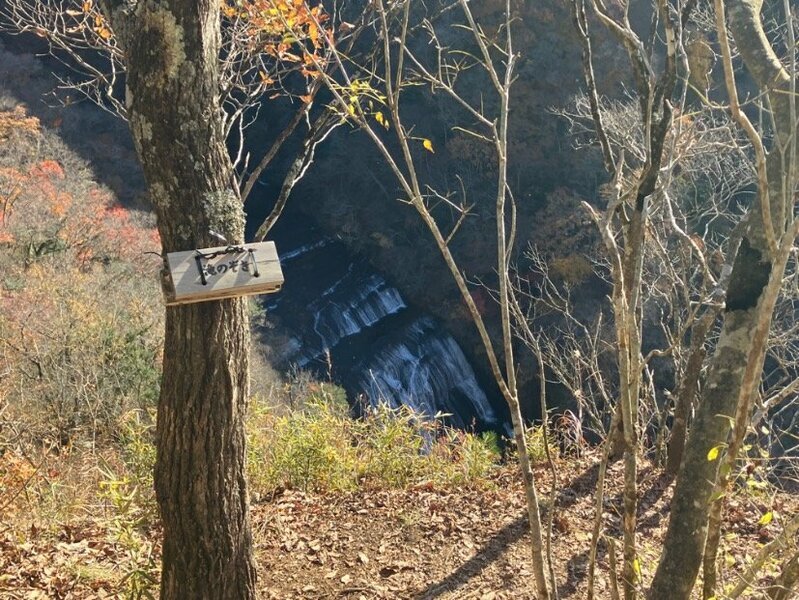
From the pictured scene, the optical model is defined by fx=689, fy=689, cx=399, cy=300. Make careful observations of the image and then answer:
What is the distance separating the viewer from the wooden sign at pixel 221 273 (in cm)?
189

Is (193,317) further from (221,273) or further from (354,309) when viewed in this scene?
(354,309)

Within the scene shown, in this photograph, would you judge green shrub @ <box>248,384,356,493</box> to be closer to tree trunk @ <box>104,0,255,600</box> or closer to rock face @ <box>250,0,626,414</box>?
tree trunk @ <box>104,0,255,600</box>

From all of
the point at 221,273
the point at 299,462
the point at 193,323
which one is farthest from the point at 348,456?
the point at 221,273

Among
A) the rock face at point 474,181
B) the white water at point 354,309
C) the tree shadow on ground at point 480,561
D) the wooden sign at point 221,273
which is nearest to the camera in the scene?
the wooden sign at point 221,273

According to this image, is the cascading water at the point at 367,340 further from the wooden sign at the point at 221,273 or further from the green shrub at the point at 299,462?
the wooden sign at the point at 221,273

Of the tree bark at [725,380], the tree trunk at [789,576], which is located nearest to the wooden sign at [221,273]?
the tree bark at [725,380]

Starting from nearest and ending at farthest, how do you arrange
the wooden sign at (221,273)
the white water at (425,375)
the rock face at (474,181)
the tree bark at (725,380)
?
the wooden sign at (221,273) < the tree bark at (725,380) < the white water at (425,375) < the rock face at (474,181)

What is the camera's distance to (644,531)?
403cm

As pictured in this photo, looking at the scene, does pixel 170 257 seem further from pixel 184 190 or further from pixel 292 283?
pixel 292 283

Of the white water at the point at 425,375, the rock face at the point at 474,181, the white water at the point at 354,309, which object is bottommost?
the white water at the point at 425,375

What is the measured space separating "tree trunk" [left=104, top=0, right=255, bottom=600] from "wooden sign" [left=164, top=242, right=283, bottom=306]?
85 millimetres

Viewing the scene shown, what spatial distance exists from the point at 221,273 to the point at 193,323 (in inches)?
8.0

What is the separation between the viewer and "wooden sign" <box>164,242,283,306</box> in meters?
1.89

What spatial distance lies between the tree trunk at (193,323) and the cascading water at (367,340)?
33.9 feet
